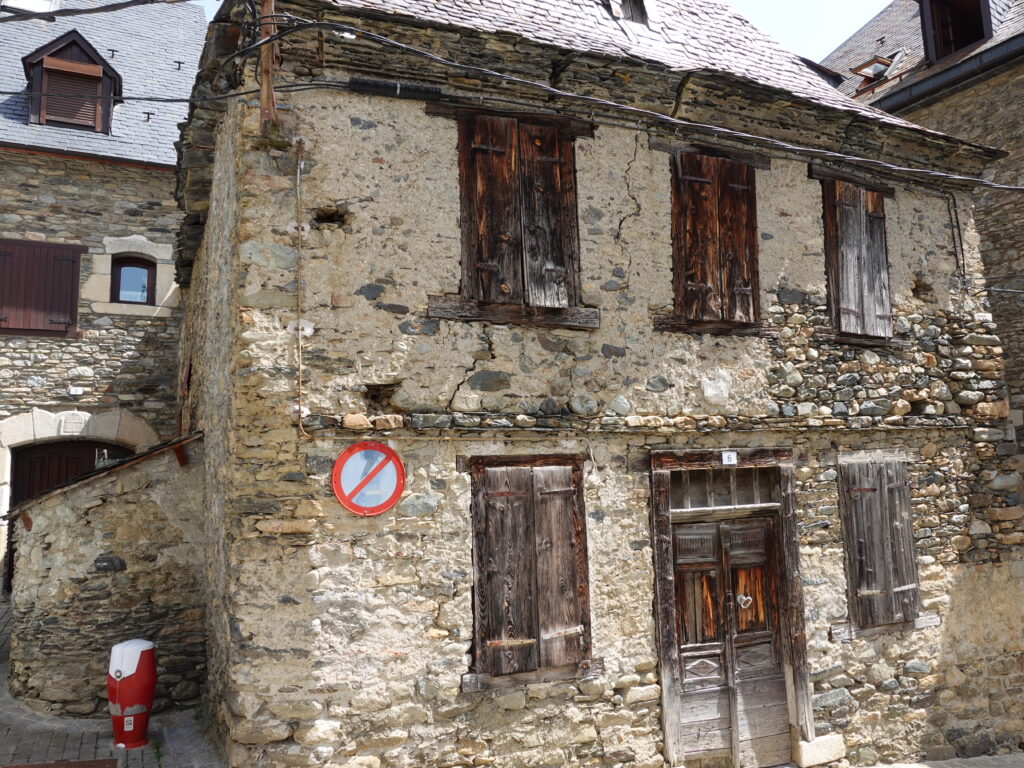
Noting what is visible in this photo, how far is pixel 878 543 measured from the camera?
6652mm

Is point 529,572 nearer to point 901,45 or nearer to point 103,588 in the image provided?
point 103,588

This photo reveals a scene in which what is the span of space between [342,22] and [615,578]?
4.27 meters

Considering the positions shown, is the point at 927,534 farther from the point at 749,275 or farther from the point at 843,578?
the point at 749,275

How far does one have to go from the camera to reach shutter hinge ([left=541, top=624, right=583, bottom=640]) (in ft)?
17.6

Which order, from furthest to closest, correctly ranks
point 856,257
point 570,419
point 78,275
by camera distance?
point 78,275 < point 856,257 < point 570,419

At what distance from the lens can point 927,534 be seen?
6.96 m

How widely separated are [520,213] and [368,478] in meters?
2.20

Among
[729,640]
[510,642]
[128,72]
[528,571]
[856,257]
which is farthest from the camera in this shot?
[128,72]

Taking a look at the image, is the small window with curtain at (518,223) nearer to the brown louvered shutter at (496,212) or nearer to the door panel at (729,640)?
the brown louvered shutter at (496,212)

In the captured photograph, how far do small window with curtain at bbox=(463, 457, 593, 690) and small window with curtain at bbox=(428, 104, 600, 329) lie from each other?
3.57 feet

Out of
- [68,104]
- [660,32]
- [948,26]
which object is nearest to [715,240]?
[660,32]

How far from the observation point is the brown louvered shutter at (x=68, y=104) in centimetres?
1079

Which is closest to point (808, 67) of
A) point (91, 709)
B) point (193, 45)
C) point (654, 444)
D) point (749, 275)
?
point (749, 275)

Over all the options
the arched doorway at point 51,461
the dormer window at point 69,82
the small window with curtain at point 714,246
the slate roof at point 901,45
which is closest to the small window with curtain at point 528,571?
the small window with curtain at point 714,246
